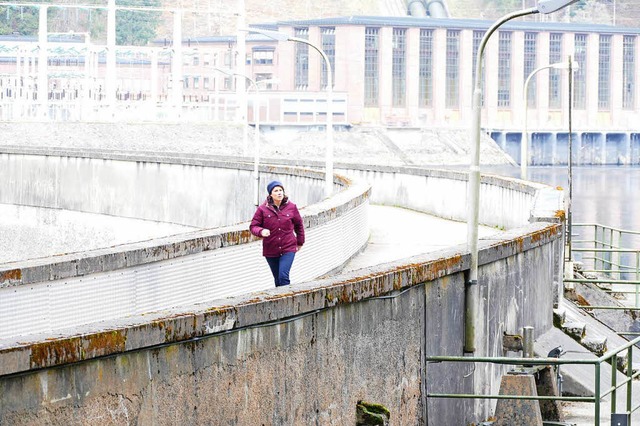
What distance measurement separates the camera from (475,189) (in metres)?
13.0

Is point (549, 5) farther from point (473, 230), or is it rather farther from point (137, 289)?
point (137, 289)

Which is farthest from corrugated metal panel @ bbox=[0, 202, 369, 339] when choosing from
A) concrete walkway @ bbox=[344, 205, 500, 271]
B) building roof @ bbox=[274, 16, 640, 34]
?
building roof @ bbox=[274, 16, 640, 34]

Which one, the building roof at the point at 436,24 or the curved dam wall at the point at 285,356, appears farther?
the building roof at the point at 436,24

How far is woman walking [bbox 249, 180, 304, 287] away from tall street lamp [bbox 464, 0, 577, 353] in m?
1.67

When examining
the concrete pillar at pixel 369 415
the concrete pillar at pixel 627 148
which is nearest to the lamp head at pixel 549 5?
the concrete pillar at pixel 369 415

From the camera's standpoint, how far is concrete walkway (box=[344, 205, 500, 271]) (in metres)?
23.5

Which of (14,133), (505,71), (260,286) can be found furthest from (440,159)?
(260,286)

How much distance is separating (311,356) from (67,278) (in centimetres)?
315

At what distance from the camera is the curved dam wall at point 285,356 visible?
6914mm

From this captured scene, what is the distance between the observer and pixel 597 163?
167250mm

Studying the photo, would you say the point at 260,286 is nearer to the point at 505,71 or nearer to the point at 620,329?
the point at 620,329

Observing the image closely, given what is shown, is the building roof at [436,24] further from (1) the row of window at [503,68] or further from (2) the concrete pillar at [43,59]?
(2) the concrete pillar at [43,59]

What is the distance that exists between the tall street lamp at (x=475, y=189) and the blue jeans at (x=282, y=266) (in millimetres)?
1772

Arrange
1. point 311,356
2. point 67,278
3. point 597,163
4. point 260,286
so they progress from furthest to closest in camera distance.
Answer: point 597,163 → point 260,286 → point 67,278 → point 311,356
